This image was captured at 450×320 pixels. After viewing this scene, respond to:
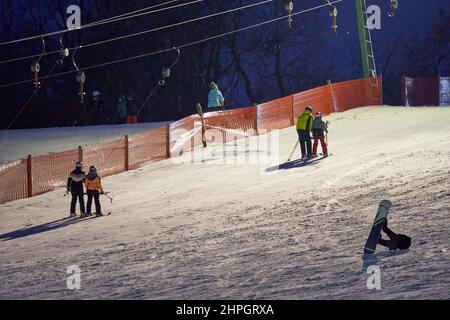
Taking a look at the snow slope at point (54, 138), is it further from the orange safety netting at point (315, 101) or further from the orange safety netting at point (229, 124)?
the orange safety netting at point (315, 101)

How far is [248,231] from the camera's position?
1792 cm

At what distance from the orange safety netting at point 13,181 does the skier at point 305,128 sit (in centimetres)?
779

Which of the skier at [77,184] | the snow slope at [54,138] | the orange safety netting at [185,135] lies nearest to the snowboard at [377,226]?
the skier at [77,184]

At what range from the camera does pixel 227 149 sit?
103 ft

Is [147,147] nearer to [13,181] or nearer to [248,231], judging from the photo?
[13,181]

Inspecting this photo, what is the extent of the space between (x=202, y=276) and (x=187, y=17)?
40.5 m

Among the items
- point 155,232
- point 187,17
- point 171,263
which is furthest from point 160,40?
point 171,263

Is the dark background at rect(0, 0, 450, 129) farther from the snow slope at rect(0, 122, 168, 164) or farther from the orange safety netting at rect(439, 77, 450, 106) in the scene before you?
the orange safety netting at rect(439, 77, 450, 106)

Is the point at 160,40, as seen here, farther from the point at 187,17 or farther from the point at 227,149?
the point at 227,149

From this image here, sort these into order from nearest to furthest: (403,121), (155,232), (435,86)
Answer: (155,232) < (403,121) < (435,86)

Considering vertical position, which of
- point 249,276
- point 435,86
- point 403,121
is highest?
point 435,86

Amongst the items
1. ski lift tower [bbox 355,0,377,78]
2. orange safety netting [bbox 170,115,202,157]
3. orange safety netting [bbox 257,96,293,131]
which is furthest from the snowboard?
ski lift tower [bbox 355,0,377,78]

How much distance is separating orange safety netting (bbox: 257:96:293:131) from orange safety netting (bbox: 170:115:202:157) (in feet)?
10.9

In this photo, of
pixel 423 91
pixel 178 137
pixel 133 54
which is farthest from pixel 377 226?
pixel 133 54
